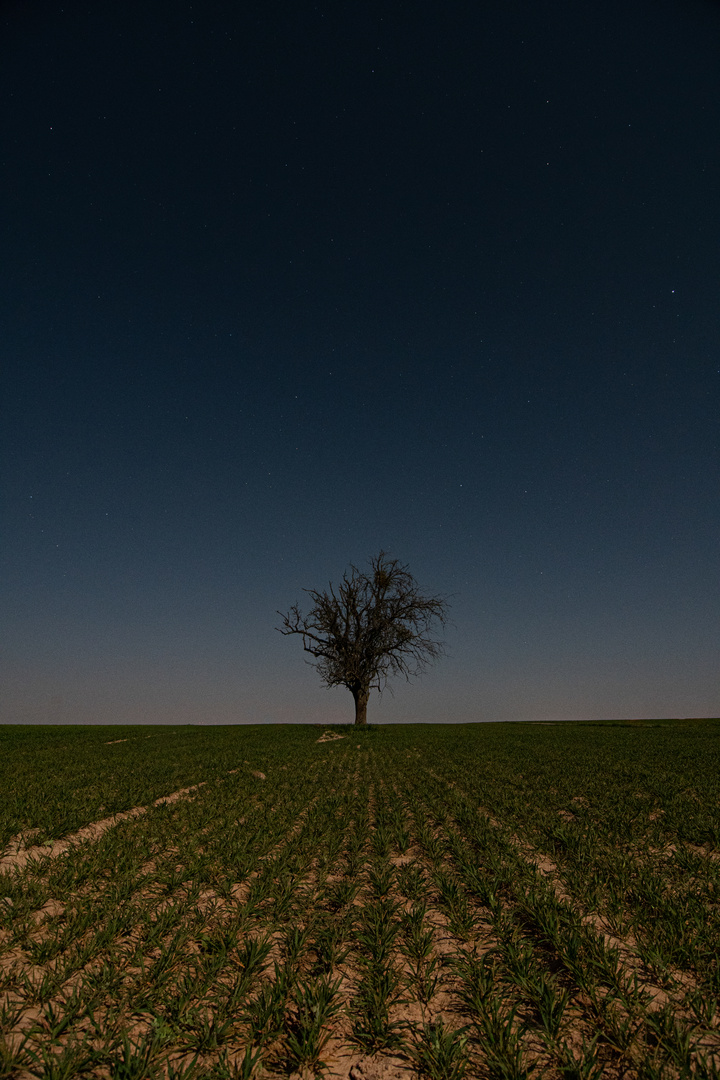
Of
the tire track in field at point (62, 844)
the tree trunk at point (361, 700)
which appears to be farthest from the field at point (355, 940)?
the tree trunk at point (361, 700)

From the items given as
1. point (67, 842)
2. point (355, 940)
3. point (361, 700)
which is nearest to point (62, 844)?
point (67, 842)

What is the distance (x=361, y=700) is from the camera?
37.6 meters

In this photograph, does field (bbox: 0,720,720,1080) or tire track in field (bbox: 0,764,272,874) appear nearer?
field (bbox: 0,720,720,1080)

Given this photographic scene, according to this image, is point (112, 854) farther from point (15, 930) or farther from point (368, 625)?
point (368, 625)

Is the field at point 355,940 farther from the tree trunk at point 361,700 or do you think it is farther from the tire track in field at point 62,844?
the tree trunk at point 361,700

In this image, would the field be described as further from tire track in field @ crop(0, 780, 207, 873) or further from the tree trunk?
the tree trunk

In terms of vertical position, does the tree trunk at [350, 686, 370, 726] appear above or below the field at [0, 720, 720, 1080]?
below

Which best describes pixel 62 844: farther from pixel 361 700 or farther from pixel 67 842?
pixel 361 700

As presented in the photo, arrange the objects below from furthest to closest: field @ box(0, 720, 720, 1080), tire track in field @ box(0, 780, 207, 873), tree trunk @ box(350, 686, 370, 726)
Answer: tree trunk @ box(350, 686, 370, 726) → tire track in field @ box(0, 780, 207, 873) → field @ box(0, 720, 720, 1080)

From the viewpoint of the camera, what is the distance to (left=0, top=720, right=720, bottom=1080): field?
9.05ft

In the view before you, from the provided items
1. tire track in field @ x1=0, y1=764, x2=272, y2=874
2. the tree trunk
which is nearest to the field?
tire track in field @ x1=0, y1=764, x2=272, y2=874

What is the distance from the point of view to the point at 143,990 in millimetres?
3244

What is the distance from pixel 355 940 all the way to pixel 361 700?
114 ft

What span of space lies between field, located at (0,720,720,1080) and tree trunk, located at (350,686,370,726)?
96.0ft
